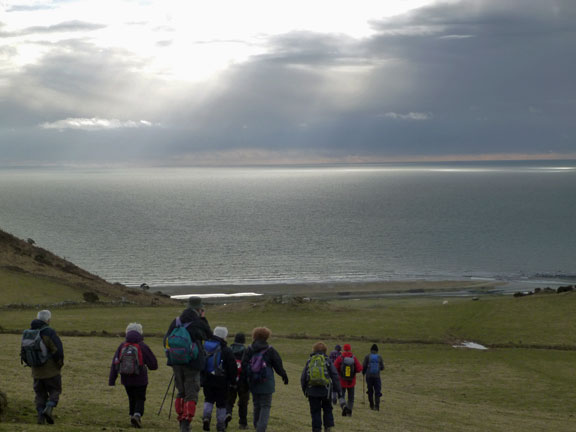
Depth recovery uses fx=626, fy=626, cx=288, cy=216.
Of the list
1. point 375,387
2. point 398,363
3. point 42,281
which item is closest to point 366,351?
point 398,363

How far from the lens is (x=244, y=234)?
177 meters

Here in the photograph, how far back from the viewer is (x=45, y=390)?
645 inches

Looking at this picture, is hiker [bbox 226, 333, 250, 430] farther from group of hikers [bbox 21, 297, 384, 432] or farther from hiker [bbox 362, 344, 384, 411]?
hiker [bbox 362, 344, 384, 411]

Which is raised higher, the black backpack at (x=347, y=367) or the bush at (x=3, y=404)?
the bush at (x=3, y=404)

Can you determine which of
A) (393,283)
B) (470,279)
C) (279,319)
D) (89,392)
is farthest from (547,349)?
(470,279)

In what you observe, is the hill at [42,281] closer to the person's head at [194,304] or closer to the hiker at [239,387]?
the hiker at [239,387]

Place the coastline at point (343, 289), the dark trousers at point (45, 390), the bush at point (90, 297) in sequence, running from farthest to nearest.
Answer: the coastline at point (343, 289), the bush at point (90, 297), the dark trousers at point (45, 390)

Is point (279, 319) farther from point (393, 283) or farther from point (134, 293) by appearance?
point (393, 283)

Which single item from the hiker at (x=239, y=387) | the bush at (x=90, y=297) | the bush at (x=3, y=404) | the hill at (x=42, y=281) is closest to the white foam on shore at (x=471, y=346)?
the hiker at (x=239, y=387)

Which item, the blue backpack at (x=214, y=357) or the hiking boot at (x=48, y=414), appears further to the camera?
the hiking boot at (x=48, y=414)

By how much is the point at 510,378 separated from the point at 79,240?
141 meters

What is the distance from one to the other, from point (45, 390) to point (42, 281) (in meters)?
51.4

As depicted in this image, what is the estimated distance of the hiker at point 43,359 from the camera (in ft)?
51.6

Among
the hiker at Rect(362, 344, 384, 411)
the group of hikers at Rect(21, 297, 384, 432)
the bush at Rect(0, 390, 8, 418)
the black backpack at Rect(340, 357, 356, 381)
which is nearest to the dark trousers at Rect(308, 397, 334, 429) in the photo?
the group of hikers at Rect(21, 297, 384, 432)
